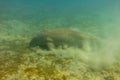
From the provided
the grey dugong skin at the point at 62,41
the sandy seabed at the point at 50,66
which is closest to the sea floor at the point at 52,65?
the sandy seabed at the point at 50,66

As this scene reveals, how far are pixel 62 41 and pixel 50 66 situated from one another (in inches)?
112

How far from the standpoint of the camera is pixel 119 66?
33.0 feet

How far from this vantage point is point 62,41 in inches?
473

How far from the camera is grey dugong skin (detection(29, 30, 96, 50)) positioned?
467 inches

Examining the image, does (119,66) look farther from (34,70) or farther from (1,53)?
(1,53)

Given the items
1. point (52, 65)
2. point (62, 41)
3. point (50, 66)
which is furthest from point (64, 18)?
point (50, 66)

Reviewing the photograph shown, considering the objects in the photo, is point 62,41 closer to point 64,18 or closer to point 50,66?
point 50,66

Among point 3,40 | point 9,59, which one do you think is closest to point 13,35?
point 3,40

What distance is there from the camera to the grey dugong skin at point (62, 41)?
38.9 ft

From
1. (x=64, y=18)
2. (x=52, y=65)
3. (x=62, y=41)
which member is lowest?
(x=64, y=18)

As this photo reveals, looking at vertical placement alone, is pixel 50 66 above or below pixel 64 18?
above

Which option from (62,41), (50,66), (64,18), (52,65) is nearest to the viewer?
(50,66)

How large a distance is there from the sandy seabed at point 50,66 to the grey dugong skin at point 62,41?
0.52 meters

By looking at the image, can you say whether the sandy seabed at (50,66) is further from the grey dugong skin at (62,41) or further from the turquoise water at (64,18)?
the turquoise water at (64,18)
